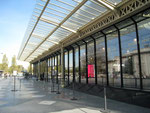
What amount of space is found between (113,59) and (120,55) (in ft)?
2.64

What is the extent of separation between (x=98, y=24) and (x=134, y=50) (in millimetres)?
3590

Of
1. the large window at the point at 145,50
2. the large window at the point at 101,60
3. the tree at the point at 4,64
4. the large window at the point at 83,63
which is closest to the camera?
the large window at the point at 145,50

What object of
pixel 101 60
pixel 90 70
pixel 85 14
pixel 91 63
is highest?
pixel 85 14

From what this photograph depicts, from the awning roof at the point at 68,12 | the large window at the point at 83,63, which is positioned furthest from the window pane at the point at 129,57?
the large window at the point at 83,63

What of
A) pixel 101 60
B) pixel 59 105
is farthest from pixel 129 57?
pixel 59 105

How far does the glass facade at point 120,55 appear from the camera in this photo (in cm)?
791

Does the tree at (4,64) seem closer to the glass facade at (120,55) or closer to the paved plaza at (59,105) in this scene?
the glass facade at (120,55)

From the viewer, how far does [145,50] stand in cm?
779

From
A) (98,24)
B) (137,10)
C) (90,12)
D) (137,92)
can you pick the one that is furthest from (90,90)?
(137,10)

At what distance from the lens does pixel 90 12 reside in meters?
9.73

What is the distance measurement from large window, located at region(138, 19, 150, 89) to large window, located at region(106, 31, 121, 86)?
2.00 metres

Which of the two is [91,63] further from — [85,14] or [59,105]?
[59,105]

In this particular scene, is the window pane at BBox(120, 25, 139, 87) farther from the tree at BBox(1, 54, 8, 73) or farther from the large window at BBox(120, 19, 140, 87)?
the tree at BBox(1, 54, 8, 73)

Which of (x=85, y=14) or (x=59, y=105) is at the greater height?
(x=85, y=14)
